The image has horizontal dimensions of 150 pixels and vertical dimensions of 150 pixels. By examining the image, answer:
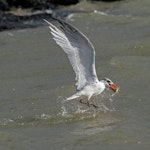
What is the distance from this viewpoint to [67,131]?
10.8 meters

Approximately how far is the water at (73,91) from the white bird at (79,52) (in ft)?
1.88

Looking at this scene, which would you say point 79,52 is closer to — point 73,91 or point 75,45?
point 75,45

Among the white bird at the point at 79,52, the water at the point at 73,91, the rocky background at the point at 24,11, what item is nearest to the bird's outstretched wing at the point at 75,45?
the white bird at the point at 79,52

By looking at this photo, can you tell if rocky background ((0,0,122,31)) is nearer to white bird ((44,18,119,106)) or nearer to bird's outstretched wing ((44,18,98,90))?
white bird ((44,18,119,106))

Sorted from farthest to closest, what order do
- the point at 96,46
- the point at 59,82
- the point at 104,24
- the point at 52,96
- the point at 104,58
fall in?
the point at 104,24 < the point at 96,46 < the point at 104,58 < the point at 59,82 < the point at 52,96

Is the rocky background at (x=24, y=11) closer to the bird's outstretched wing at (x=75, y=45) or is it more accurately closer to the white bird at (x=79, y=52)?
the white bird at (x=79, y=52)

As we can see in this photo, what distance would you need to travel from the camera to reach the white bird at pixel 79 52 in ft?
35.0

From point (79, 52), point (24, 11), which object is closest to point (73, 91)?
point (79, 52)

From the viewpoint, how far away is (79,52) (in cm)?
1082

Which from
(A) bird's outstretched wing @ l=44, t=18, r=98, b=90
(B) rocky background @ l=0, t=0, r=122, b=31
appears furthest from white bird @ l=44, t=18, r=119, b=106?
(B) rocky background @ l=0, t=0, r=122, b=31

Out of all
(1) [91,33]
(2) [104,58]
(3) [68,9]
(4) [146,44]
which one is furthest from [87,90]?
(3) [68,9]

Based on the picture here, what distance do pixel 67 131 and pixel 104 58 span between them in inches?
211

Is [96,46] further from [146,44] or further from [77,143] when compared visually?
[77,143]

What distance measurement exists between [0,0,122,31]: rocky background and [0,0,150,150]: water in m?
0.83
